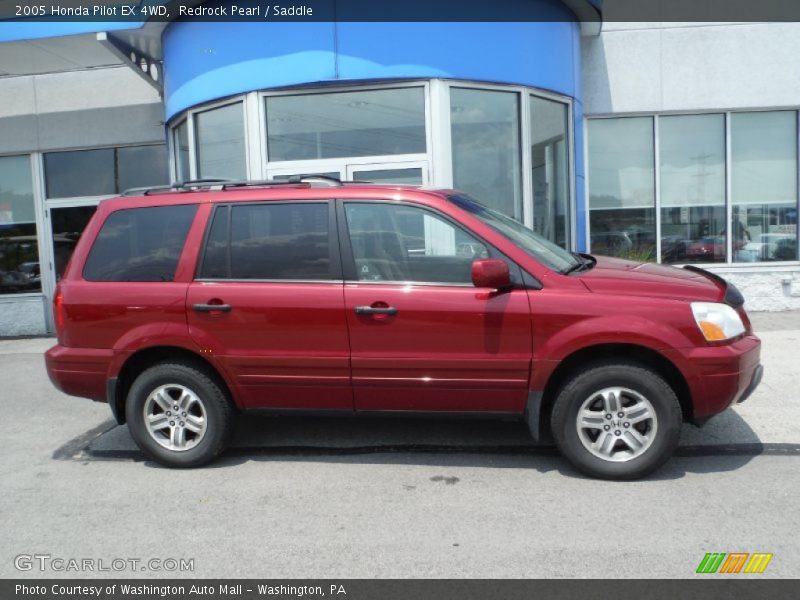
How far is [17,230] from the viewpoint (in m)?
11.8

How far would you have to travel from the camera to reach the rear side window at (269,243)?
477 centimetres

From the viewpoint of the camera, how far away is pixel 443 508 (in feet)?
13.6

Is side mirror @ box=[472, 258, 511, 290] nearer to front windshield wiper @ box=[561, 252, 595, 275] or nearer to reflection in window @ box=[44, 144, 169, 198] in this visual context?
front windshield wiper @ box=[561, 252, 595, 275]

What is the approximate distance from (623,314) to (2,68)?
10571mm

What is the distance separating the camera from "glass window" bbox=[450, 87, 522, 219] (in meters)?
8.91

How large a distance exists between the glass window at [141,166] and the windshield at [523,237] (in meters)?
7.69

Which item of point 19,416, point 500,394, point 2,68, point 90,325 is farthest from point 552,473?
point 2,68

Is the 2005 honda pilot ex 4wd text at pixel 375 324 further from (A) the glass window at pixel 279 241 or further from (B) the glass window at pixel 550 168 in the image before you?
(B) the glass window at pixel 550 168

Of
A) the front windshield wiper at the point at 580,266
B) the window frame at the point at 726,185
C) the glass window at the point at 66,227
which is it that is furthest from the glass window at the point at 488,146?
the glass window at the point at 66,227

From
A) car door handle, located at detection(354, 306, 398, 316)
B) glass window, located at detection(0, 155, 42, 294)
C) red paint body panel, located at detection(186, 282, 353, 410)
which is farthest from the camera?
glass window, located at detection(0, 155, 42, 294)

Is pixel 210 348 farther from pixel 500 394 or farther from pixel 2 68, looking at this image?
pixel 2 68

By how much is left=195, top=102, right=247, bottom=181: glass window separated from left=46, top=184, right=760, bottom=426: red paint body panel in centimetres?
441

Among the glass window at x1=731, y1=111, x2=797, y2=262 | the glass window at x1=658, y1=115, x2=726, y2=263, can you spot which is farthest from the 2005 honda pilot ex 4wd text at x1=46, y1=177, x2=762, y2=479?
the glass window at x1=731, y1=111, x2=797, y2=262

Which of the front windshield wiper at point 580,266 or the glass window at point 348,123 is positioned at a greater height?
the glass window at point 348,123
